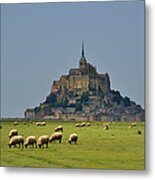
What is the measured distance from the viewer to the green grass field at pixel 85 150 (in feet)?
10.5

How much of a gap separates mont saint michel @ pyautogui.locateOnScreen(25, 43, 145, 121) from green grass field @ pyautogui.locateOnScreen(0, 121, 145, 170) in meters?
0.04

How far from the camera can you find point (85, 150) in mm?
3264

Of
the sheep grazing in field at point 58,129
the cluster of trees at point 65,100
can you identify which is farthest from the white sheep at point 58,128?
the cluster of trees at point 65,100

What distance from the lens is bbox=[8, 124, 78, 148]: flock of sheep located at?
3295 millimetres

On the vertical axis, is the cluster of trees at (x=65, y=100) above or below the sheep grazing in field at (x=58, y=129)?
above

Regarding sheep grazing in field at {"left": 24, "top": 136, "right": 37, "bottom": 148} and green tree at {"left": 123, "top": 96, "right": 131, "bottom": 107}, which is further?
sheep grazing in field at {"left": 24, "top": 136, "right": 37, "bottom": 148}

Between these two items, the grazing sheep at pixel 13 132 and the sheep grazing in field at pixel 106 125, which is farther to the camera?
the grazing sheep at pixel 13 132

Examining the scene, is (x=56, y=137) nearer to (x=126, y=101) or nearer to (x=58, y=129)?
(x=58, y=129)

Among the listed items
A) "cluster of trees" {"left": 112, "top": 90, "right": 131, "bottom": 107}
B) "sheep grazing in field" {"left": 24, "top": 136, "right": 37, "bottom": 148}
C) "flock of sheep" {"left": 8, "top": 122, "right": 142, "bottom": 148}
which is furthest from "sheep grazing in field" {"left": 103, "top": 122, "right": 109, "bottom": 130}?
"sheep grazing in field" {"left": 24, "top": 136, "right": 37, "bottom": 148}

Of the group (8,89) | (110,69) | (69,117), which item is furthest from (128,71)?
(8,89)

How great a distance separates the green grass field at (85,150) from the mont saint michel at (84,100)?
42 millimetres

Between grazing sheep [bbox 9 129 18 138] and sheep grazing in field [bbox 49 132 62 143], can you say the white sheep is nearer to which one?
sheep grazing in field [bbox 49 132 62 143]

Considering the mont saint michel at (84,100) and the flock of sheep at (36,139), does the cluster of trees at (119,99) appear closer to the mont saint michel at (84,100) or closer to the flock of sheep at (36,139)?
the mont saint michel at (84,100)

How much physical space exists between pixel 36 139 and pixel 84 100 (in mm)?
314
